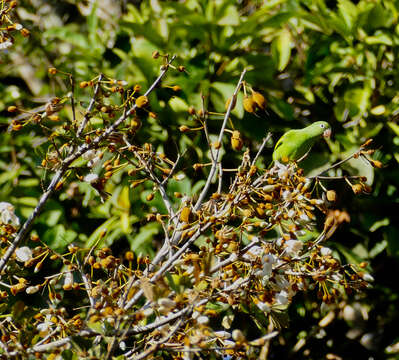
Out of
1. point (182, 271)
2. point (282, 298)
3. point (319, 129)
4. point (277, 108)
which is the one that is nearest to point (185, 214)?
point (182, 271)

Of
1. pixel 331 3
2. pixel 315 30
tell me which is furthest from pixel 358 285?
pixel 331 3

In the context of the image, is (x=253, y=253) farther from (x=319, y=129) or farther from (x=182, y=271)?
(x=319, y=129)

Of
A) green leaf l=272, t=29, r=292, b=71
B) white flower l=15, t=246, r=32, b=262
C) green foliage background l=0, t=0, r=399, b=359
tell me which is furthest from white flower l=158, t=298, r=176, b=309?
green leaf l=272, t=29, r=292, b=71

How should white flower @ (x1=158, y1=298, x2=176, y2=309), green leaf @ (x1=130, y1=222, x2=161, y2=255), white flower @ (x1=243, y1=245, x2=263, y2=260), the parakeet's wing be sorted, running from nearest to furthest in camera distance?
white flower @ (x1=158, y1=298, x2=176, y2=309) → white flower @ (x1=243, y1=245, x2=263, y2=260) → the parakeet's wing → green leaf @ (x1=130, y1=222, x2=161, y2=255)

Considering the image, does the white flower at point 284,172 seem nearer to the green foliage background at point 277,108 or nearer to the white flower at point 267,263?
the white flower at point 267,263

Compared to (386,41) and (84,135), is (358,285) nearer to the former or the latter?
(84,135)

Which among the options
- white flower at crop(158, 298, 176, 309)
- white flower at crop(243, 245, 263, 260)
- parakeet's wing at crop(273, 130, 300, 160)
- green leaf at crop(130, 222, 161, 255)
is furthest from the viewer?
green leaf at crop(130, 222, 161, 255)

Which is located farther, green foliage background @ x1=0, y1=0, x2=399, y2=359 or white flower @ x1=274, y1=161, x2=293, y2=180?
green foliage background @ x1=0, y1=0, x2=399, y2=359

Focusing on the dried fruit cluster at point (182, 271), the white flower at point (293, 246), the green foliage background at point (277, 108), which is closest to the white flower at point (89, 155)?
the dried fruit cluster at point (182, 271)

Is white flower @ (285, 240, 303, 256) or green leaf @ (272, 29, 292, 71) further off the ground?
green leaf @ (272, 29, 292, 71)

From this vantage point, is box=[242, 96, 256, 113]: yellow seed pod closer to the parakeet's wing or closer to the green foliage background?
the parakeet's wing
